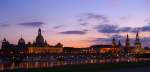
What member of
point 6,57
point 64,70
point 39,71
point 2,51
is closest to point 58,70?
point 64,70

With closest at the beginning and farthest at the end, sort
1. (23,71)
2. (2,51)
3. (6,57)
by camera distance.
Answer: (23,71), (6,57), (2,51)

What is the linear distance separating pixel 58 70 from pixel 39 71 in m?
7.65

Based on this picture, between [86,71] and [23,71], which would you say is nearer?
[23,71]

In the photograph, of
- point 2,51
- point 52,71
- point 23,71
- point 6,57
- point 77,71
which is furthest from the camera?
point 2,51

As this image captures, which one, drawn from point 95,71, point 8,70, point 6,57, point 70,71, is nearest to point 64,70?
point 70,71

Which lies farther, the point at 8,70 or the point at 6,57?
the point at 6,57

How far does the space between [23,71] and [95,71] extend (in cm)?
2291

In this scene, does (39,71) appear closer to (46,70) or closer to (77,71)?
(46,70)

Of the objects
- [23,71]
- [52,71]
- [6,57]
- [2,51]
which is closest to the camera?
[23,71]

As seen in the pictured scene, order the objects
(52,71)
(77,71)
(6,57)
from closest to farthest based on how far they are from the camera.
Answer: (52,71) → (77,71) → (6,57)

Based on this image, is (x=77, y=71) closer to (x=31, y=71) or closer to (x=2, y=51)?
(x=31, y=71)

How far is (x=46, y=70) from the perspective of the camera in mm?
88750

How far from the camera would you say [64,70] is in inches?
3656

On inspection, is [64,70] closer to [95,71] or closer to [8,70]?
[95,71]
